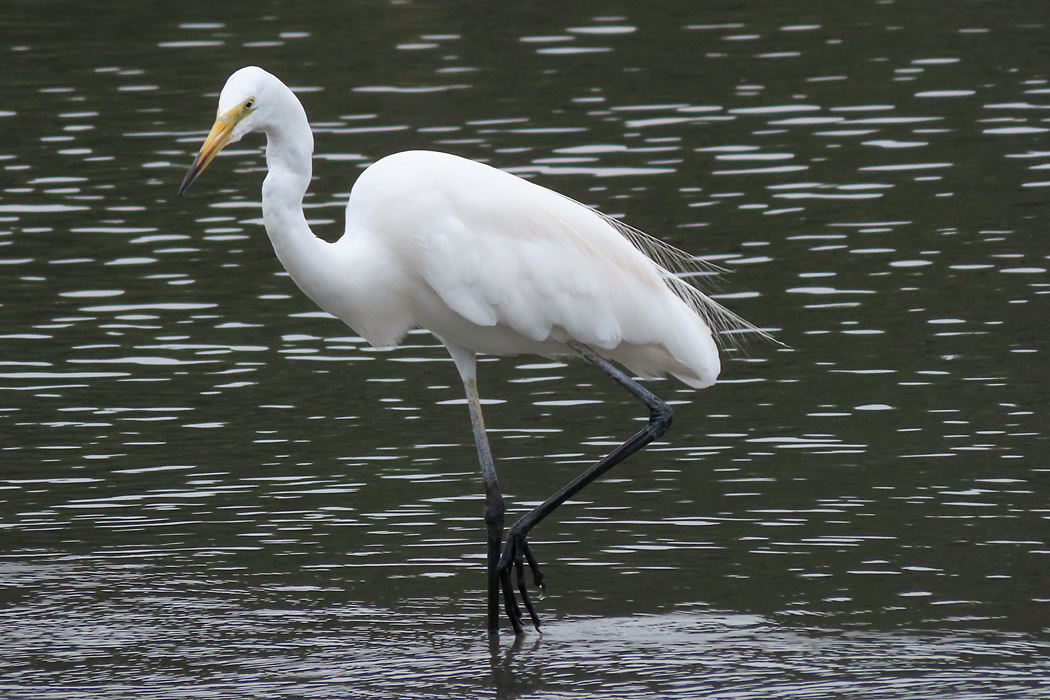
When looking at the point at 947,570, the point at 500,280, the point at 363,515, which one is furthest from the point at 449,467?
the point at 947,570

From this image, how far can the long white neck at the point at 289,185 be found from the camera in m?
6.73

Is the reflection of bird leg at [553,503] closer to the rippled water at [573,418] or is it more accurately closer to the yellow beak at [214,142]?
the rippled water at [573,418]

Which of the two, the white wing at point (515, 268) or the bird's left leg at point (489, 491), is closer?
the white wing at point (515, 268)

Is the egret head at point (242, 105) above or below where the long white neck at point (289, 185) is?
above

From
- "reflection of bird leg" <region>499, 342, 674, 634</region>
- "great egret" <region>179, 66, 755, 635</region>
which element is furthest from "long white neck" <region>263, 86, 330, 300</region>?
"reflection of bird leg" <region>499, 342, 674, 634</region>

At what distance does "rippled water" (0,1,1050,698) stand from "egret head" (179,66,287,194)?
1825mm

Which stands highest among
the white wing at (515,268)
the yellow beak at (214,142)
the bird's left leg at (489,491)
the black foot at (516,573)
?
the yellow beak at (214,142)

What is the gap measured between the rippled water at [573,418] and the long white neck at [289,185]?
1356mm

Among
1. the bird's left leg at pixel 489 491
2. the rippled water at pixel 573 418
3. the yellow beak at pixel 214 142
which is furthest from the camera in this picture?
the bird's left leg at pixel 489 491

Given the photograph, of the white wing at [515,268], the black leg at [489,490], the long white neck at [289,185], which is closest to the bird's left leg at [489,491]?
the black leg at [489,490]

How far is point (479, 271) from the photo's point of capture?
6.91m

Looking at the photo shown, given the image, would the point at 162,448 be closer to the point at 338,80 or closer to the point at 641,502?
the point at 641,502

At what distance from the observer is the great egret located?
680cm

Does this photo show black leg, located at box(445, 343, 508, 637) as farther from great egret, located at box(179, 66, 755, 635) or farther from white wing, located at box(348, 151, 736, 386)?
white wing, located at box(348, 151, 736, 386)
